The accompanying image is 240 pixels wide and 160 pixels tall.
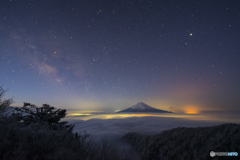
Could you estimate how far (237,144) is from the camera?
234 inches

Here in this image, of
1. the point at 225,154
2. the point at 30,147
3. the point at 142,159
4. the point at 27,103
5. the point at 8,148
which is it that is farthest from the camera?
the point at 27,103

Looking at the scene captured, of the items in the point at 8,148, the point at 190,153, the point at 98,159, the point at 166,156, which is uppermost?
the point at 8,148

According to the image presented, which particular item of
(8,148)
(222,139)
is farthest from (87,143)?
(222,139)

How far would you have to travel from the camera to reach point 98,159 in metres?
4.94

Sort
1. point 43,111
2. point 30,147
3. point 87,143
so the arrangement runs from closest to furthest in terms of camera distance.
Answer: point 30,147 → point 87,143 → point 43,111

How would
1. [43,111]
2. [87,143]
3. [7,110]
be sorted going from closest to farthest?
[87,143] → [7,110] → [43,111]

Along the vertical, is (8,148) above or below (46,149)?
above

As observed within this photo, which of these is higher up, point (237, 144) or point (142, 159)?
point (237, 144)

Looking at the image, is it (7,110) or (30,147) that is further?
(7,110)

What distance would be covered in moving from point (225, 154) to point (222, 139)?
131 cm

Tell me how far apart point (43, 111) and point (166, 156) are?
13295 millimetres

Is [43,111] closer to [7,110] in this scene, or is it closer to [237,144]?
[7,110]

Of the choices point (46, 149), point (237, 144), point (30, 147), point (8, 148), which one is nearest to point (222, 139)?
point (237, 144)

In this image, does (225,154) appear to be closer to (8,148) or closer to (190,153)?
(190,153)
